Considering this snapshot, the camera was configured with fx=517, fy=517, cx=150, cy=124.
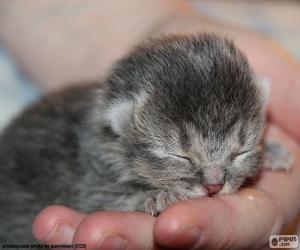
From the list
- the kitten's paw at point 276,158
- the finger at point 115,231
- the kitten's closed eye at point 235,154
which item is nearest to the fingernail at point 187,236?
the finger at point 115,231

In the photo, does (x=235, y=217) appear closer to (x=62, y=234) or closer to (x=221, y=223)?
(x=221, y=223)

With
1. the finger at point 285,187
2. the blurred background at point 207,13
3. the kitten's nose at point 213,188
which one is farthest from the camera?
the blurred background at point 207,13

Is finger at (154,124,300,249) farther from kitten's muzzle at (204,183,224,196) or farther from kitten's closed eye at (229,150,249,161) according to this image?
kitten's closed eye at (229,150,249,161)

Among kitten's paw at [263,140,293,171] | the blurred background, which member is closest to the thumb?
kitten's paw at [263,140,293,171]

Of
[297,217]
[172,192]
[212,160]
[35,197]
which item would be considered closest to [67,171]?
[35,197]

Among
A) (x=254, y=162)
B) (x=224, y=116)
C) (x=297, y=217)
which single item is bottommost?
(x=297, y=217)

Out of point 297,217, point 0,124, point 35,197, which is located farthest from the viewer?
point 0,124

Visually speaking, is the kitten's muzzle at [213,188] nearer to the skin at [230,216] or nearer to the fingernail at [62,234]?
the skin at [230,216]

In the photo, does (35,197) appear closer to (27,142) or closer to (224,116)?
(27,142)
